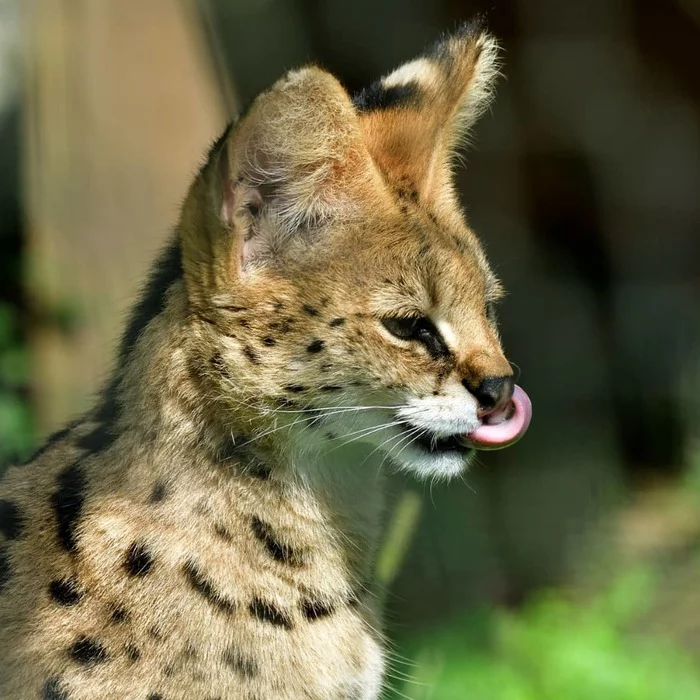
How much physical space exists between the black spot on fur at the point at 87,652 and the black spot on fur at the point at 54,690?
1.3 inches

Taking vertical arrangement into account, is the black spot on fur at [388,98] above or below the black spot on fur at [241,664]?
above

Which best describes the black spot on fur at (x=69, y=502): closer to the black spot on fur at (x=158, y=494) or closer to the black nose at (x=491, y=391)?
the black spot on fur at (x=158, y=494)

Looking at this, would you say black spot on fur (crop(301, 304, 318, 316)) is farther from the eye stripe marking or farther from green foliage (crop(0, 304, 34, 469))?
green foliage (crop(0, 304, 34, 469))

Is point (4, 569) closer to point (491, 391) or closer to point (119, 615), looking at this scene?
point (119, 615)

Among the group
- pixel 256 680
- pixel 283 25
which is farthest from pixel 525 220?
pixel 256 680

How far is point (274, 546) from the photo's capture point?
1.32 metres

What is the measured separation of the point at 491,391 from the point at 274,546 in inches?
14.0

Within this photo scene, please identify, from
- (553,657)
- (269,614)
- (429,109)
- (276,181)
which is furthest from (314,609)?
(553,657)

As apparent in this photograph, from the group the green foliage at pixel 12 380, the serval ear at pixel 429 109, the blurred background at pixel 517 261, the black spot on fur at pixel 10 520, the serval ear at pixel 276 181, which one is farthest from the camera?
the green foliage at pixel 12 380

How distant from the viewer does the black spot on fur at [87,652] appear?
3.92 feet

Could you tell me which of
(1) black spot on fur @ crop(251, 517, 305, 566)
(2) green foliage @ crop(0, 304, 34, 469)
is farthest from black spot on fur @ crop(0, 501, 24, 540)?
(2) green foliage @ crop(0, 304, 34, 469)

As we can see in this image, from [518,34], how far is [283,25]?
0.59 metres

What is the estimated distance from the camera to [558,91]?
2.49 m

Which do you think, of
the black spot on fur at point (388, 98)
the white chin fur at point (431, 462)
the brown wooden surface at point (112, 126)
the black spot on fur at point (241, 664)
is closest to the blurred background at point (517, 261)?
the brown wooden surface at point (112, 126)
